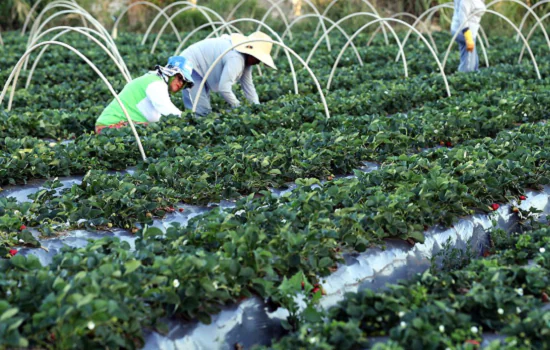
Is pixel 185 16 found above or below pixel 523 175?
below

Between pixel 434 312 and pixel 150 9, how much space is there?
1788 centimetres

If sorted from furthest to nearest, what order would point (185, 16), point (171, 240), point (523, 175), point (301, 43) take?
point (185, 16) < point (301, 43) < point (523, 175) < point (171, 240)

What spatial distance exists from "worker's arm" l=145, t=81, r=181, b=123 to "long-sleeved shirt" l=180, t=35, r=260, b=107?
686 mm

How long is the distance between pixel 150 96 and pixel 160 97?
10cm

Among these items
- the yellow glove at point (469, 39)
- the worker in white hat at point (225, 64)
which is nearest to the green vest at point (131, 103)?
the worker in white hat at point (225, 64)

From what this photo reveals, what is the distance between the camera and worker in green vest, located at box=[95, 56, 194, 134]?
7.82 metres

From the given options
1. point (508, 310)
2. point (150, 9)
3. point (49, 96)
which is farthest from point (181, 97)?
point (150, 9)

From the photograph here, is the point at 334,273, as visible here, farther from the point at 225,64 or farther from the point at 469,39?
the point at 469,39

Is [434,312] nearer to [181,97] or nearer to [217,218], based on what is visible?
[217,218]

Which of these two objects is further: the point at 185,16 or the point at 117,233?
the point at 185,16

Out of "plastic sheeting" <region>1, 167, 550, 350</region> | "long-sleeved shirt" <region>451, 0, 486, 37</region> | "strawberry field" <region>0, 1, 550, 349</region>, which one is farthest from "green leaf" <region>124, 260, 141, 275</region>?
"long-sleeved shirt" <region>451, 0, 486, 37</region>

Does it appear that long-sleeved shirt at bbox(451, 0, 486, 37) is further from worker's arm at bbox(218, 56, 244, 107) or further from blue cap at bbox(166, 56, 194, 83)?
blue cap at bbox(166, 56, 194, 83)

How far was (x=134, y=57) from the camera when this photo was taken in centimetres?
1269

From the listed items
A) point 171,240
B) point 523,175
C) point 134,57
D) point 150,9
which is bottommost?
point 150,9
